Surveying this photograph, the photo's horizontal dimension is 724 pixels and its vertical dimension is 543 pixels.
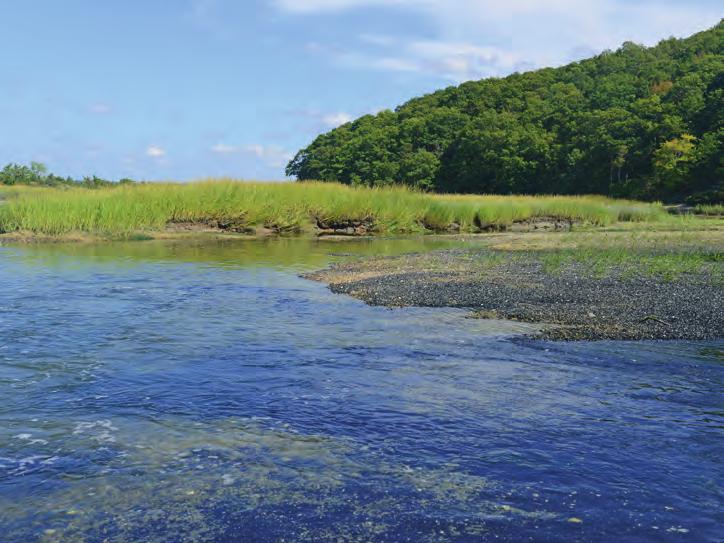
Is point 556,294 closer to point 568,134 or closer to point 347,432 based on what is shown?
point 347,432

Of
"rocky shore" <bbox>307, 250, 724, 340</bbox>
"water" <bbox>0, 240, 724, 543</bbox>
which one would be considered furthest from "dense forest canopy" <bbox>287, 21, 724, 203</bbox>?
"water" <bbox>0, 240, 724, 543</bbox>

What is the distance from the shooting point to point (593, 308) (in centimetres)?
1253

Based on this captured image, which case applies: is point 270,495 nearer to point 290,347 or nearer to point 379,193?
point 290,347

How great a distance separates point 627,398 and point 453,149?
102095 millimetres

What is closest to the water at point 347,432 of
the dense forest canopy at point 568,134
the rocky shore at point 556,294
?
the rocky shore at point 556,294

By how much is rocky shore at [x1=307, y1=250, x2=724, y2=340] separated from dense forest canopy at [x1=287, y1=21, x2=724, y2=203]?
136 ft

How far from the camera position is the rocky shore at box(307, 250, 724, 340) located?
1112cm

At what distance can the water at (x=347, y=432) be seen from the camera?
4855 millimetres

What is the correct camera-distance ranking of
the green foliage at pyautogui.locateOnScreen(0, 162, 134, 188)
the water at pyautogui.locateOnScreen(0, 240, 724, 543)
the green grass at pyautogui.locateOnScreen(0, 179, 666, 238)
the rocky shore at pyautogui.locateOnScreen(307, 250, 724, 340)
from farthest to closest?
1. the green foliage at pyautogui.locateOnScreen(0, 162, 134, 188)
2. the green grass at pyautogui.locateOnScreen(0, 179, 666, 238)
3. the rocky shore at pyautogui.locateOnScreen(307, 250, 724, 340)
4. the water at pyautogui.locateOnScreen(0, 240, 724, 543)

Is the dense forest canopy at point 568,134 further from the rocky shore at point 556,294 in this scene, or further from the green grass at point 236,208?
the rocky shore at point 556,294

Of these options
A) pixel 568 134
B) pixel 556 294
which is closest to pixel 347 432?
pixel 556 294

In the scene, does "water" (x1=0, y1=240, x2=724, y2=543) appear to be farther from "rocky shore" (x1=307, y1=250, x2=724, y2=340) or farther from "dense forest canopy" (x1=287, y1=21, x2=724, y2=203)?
"dense forest canopy" (x1=287, y1=21, x2=724, y2=203)

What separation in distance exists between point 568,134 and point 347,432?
93380mm

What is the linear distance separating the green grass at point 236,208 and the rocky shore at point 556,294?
44.2 feet
